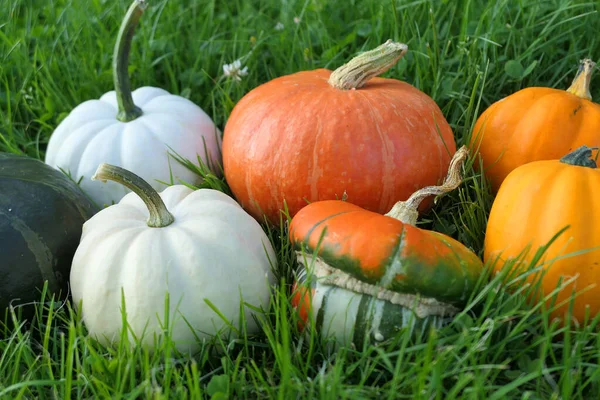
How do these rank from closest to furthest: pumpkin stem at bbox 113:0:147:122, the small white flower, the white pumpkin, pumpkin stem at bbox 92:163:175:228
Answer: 1. the white pumpkin
2. pumpkin stem at bbox 92:163:175:228
3. pumpkin stem at bbox 113:0:147:122
4. the small white flower

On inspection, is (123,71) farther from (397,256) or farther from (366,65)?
(397,256)

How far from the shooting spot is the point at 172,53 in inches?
123

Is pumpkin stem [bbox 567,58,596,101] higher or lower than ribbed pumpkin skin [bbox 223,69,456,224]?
higher

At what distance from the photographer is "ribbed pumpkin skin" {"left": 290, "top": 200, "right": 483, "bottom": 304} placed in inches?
65.4

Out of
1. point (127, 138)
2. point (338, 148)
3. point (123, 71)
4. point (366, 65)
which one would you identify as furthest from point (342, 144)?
point (123, 71)

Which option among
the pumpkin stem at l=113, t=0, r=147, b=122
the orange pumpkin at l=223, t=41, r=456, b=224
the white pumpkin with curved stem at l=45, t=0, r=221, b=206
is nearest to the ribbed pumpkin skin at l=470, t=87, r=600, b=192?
the orange pumpkin at l=223, t=41, r=456, b=224

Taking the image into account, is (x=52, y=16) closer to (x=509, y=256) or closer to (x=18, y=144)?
(x=18, y=144)

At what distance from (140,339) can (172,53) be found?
1821 millimetres

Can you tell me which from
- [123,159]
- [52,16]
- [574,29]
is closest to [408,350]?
[123,159]

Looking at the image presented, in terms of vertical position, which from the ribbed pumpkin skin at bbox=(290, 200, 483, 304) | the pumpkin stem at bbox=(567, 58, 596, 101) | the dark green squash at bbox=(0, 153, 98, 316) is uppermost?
the pumpkin stem at bbox=(567, 58, 596, 101)

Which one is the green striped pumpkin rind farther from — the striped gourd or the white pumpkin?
the white pumpkin

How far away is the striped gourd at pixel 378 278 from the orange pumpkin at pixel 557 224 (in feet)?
0.56

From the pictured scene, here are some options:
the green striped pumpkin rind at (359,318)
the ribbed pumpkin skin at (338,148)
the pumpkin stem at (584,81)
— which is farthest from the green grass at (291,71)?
the pumpkin stem at (584,81)

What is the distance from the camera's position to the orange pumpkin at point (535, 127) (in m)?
2.26
